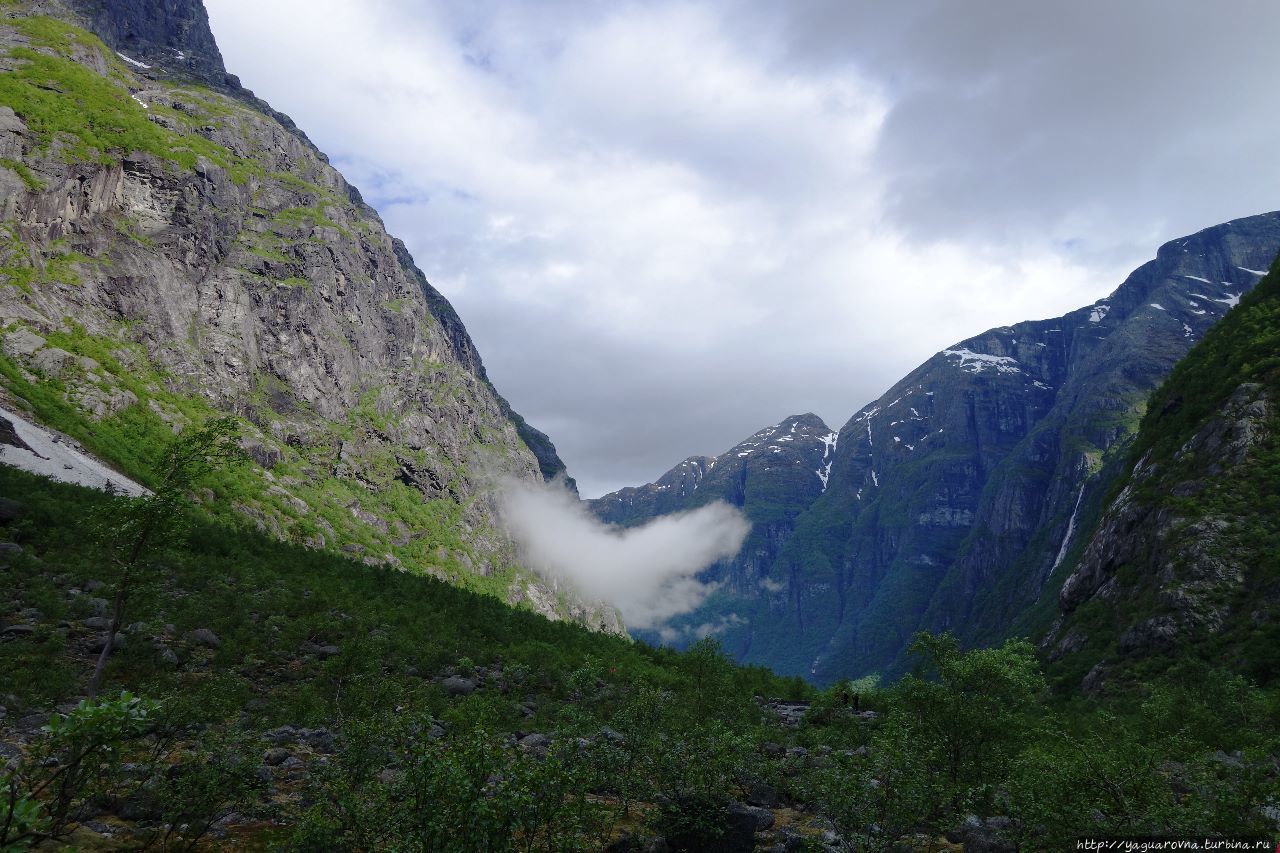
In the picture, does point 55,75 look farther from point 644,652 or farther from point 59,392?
point 644,652

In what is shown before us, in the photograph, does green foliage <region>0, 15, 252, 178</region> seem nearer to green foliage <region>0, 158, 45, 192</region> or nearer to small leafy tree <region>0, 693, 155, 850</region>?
green foliage <region>0, 158, 45, 192</region>

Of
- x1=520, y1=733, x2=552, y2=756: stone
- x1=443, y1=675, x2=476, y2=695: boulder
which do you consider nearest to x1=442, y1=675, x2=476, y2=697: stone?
x1=443, y1=675, x2=476, y2=695: boulder

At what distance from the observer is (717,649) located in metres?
39.0

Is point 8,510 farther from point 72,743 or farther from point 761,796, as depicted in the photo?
point 761,796

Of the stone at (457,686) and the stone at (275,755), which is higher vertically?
the stone at (275,755)

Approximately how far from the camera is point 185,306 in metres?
135

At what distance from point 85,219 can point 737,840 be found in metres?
161

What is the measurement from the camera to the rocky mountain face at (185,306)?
95.8 meters

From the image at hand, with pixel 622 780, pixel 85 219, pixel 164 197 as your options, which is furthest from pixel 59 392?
pixel 622 780

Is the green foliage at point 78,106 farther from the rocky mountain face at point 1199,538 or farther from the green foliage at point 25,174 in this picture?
the rocky mountain face at point 1199,538

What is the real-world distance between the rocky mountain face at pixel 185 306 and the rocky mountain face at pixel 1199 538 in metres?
117

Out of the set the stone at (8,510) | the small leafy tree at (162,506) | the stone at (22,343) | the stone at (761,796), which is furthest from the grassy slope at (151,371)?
the stone at (761,796)

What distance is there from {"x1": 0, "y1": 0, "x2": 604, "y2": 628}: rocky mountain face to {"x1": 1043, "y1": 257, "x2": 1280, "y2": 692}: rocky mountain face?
4591 inches

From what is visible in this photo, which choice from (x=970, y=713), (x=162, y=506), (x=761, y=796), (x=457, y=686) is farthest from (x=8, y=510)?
(x=970, y=713)
